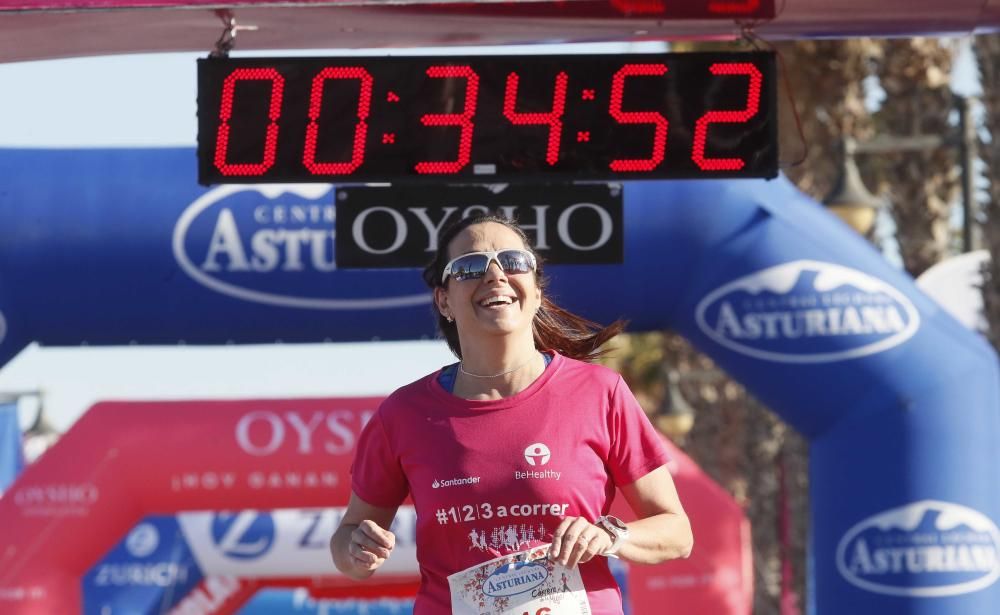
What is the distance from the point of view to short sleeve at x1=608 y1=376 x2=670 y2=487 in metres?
3.96

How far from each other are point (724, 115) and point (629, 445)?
249 cm

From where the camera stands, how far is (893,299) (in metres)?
8.45

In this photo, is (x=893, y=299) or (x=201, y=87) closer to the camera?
(x=201, y=87)

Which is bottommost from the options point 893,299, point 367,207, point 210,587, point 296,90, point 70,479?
point 210,587

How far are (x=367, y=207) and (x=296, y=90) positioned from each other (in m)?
0.63

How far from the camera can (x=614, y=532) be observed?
3.73 metres

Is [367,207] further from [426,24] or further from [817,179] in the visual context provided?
[817,179]

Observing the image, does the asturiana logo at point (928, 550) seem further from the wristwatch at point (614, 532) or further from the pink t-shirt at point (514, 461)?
the wristwatch at point (614, 532)

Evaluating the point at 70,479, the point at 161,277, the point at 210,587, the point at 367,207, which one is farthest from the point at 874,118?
the point at 367,207

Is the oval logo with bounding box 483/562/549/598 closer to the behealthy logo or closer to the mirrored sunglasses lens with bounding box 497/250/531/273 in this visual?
the behealthy logo

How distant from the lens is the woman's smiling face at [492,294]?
3.95 meters

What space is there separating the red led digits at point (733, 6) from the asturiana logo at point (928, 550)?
2.93 m

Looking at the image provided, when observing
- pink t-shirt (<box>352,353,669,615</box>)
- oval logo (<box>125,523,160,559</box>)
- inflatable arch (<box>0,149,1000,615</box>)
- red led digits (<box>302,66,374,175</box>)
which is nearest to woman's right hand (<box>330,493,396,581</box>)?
pink t-shirt (<box>352,353,669,615</box>)

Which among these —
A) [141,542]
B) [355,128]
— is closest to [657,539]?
[355,128]
